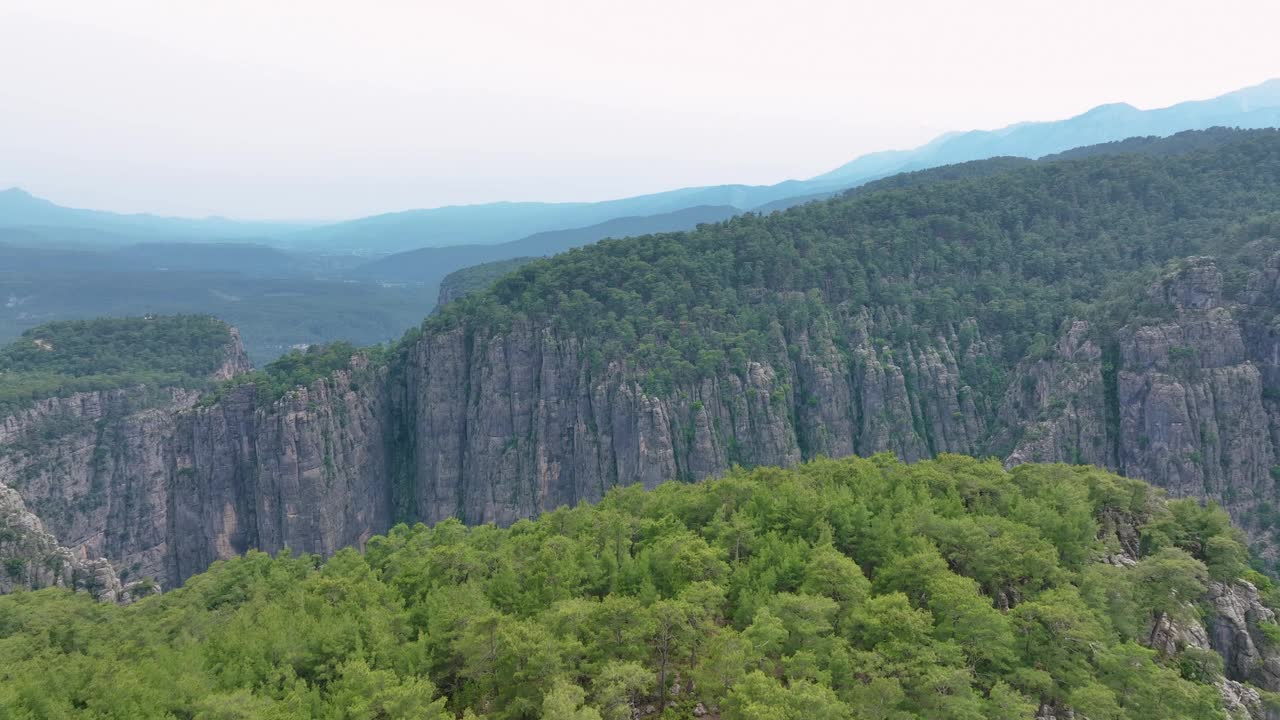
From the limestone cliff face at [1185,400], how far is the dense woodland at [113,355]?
107m

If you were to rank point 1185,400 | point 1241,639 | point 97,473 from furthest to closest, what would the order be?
point 97,473 < point 1185,400 < point 1241,639

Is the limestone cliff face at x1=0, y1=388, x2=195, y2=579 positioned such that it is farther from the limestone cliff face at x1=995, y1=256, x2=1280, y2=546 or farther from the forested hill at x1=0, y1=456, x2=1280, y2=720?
the limestone cliff face at x1=995, y1=256, x2=1280, y2=546

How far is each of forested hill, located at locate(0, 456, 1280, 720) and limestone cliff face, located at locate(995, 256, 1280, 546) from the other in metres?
29.5

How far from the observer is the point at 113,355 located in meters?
105

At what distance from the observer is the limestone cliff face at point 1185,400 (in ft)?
221

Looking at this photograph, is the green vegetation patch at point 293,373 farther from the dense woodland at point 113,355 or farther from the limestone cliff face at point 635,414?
the dense woodland at point 113,355

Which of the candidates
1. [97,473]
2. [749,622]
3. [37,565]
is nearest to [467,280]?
[97,473]

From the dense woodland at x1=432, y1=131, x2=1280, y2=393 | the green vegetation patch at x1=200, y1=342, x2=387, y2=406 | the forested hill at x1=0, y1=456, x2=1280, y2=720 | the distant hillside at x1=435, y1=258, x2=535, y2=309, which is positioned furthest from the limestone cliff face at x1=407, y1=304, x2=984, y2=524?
the distant hillside at x1=435, y1=258, x2=535, y2=309

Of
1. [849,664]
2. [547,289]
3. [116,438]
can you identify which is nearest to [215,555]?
[116,438]

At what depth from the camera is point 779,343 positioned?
81.1 meters

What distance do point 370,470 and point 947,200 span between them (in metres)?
81.3

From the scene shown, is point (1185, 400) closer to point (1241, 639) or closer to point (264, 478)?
point (1241, 639)

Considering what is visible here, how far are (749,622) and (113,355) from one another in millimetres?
110452

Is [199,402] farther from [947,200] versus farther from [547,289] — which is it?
[947,200]
